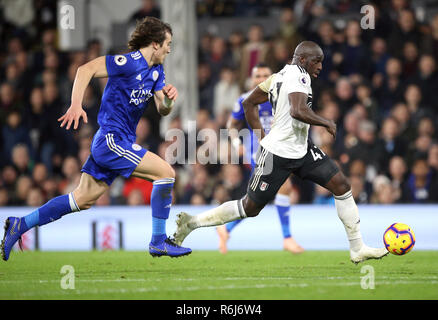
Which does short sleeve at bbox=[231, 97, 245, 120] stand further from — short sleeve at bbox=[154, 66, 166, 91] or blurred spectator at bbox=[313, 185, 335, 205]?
blurred spectator at bbox=[313, 185, 335, 205]

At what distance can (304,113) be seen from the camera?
645 centimetres

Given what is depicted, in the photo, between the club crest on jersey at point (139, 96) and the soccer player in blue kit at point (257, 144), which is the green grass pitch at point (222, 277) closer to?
the soccer player in blue kit at point (257, 144)

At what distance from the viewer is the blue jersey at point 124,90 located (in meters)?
6.80

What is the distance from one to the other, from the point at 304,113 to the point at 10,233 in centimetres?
292

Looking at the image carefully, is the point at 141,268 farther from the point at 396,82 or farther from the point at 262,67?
the point at 396,82

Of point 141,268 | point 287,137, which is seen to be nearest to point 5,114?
point 141,268

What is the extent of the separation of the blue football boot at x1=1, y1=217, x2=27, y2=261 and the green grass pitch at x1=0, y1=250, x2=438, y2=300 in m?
0.24

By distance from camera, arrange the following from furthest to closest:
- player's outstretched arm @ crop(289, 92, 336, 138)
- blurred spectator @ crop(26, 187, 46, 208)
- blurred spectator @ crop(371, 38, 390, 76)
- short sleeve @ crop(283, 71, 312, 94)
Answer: blurred spectator @ crop(371, 38, 390, 76)
blurred spectator @ crop(26, 187, 46, 208)
short sleeve @ crop(283, 71, 312, 94)
player's outstretched arm @ crop(289, 92, 336, 138)

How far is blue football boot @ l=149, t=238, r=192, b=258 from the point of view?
23.0 ft

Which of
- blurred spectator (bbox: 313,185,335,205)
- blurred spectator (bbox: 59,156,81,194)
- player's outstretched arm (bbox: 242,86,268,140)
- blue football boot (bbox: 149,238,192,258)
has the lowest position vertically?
blue football boot (bbox: 149,238,192,258)

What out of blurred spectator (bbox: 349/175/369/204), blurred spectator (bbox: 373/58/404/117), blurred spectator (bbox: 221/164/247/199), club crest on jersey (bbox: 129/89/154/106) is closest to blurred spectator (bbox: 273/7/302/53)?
blurred spectator (bbox: 373/58/404/117)

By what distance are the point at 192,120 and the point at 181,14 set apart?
193cm

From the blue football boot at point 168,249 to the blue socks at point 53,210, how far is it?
31.8 inches

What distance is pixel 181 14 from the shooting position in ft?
43.3
